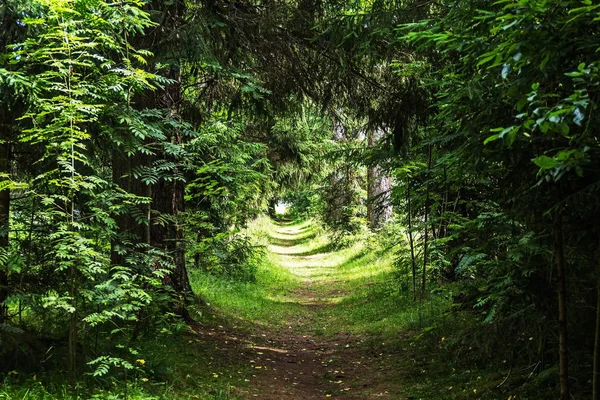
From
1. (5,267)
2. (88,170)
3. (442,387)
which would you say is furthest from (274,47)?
(442,387)

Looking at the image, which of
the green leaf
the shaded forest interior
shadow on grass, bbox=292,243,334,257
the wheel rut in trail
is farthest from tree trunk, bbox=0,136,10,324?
shadow on grass, bbox=292,243,334,257

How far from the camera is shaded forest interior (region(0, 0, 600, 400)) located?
372 cm

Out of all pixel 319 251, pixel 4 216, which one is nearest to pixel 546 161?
pixel 4 216

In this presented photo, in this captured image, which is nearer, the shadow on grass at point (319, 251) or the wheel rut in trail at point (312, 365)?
the wheel rut in trail at point (312, 365)

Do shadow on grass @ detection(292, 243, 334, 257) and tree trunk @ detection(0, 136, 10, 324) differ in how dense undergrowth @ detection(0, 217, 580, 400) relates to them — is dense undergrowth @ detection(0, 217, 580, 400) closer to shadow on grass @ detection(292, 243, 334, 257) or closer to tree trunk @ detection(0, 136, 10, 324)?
tree trunk @ detection(0, 136, 10, 324)

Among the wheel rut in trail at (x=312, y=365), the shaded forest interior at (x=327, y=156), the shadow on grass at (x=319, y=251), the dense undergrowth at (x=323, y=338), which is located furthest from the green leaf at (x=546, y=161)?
the shadow on grass at (x=319, y=251)

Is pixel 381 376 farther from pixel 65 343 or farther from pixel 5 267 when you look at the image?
pixel 5 267

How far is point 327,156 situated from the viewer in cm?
1060

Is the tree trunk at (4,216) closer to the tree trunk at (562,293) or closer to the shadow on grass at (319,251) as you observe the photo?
the tree trunk at (562,293)

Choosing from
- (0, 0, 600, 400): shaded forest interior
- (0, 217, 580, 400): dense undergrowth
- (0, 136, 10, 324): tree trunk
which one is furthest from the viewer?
(0, 217, 580, 400): dense undergrowth

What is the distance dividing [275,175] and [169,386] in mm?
A: 12022

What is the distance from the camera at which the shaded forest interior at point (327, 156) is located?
3.72 m

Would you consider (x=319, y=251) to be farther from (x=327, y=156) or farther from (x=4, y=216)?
(x=4, y=216)

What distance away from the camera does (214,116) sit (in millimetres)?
11102
